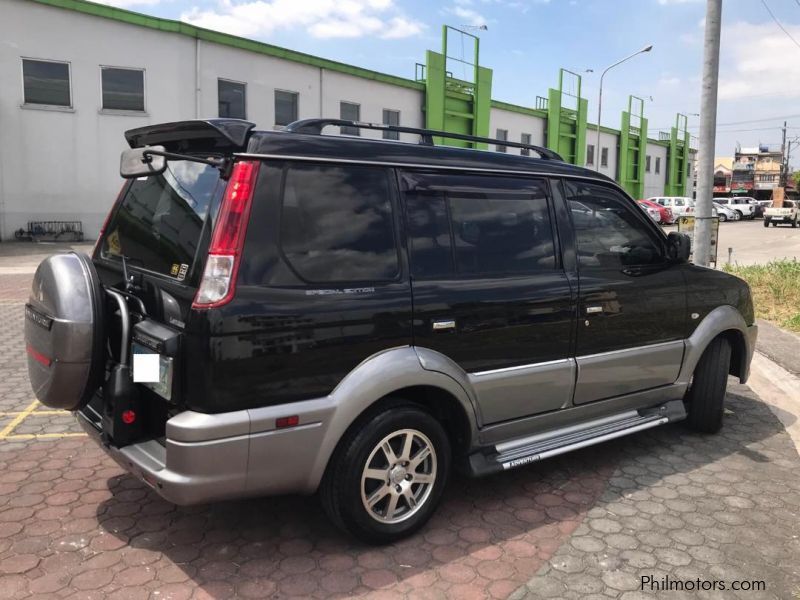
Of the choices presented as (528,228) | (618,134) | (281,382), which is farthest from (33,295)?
(618,134)

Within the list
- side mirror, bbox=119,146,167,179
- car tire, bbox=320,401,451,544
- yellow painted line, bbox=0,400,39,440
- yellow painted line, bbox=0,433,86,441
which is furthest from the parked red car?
side mirror, bbox=119,146,167,179

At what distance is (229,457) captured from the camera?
2787mm

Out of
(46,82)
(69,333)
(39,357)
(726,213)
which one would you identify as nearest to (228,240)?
(69,333)

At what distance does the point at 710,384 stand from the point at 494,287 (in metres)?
2.32

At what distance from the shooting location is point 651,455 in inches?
184

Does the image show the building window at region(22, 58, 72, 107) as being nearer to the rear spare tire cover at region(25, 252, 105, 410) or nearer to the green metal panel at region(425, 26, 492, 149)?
the green metal panel at region(425, 26, 492, 149)

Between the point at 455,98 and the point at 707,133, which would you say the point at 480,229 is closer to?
the point at 707,133

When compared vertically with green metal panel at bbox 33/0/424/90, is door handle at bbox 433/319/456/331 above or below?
below

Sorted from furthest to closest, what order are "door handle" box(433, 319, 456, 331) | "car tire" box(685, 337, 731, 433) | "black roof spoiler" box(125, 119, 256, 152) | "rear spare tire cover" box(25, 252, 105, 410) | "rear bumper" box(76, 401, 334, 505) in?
1. "car tire" box(685, 337, 731, 433)
2. "door handle" box(433, 319, 456, 331)
3. "rear spare tire cover" box(25, 252, 105, 410)
4. "black roof spoiler" box(125, 119, 256, 152)
5. "rear bumper" box(76, 401, 334, 505)

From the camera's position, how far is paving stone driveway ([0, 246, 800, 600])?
9.89 feet

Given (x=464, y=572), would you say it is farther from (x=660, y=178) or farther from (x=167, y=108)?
(x=660, y=178)

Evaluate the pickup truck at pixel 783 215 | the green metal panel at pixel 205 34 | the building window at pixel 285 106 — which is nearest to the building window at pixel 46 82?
the green metal panel at pixel 205 34

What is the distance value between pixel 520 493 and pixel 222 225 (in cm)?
239

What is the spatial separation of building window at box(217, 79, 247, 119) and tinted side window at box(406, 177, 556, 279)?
849 inches
